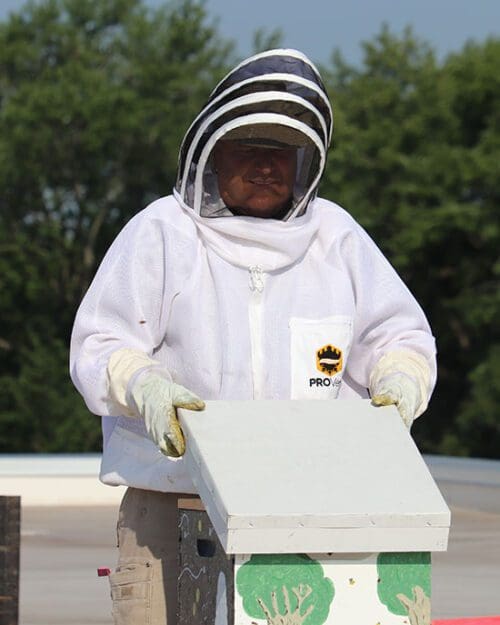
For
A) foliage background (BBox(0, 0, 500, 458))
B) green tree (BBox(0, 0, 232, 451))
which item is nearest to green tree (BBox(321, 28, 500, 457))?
foliage background (BBox(0, 0, 500, 458))

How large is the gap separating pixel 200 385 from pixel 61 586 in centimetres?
551

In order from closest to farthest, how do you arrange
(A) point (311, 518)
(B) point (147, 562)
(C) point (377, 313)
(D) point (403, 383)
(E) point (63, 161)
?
(A) point (311, 518)
(D) point (403, 383)
(B) point (147, 562)
(C) point (377, 313)
(E) point (63, 161)

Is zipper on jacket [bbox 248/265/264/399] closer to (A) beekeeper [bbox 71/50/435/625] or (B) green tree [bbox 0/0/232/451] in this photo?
(A) beekeeper [bbox 71/50/435/625]

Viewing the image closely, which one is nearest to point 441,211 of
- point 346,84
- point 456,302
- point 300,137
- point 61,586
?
point 456,302

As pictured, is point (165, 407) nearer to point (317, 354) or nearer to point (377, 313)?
point (317, 354)

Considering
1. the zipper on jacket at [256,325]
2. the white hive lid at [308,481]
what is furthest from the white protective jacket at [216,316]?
the white hive lid at [308,481]

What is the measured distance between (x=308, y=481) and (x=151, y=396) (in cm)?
41

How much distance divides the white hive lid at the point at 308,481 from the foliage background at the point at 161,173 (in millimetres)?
24348

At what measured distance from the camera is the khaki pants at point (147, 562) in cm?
347

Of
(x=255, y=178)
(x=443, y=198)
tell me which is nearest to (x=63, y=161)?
(x=443, y=198)

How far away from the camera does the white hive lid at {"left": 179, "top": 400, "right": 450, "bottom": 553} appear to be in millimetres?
2908

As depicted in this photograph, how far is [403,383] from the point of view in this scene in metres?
3.42

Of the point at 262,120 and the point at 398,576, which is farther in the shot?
the point at 262,120

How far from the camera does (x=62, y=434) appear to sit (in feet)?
95.7
